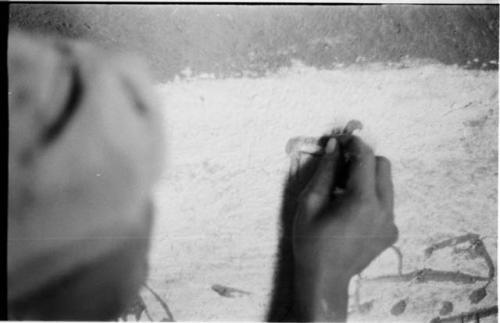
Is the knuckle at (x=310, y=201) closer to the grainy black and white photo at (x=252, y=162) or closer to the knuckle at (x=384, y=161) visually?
the grainy black and white photo at (x=252, y=162)

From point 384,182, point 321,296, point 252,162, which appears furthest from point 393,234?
point 252,162

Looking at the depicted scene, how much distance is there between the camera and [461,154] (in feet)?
3.76

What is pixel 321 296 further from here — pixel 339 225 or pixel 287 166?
pixel 287 166

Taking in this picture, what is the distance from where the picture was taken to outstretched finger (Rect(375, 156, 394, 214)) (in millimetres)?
1144

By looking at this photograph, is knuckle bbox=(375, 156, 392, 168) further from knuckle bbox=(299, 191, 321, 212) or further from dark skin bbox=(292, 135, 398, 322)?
knuckle bbox=(299, 191, 321, 212)

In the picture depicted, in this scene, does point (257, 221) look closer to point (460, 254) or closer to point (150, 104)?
point (150, 104)

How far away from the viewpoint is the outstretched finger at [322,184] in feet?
3.73

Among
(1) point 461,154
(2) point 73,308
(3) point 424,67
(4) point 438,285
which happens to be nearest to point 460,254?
Answer: (4) point 438,285

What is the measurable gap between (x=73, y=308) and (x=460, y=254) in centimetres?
94

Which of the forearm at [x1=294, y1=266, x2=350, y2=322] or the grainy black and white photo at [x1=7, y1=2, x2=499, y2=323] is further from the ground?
the grainy black and white photo at [x1=7, y1=2, x2=499, y2=323]

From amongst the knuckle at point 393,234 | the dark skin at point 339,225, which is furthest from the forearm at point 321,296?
the knuckle at point 393,234

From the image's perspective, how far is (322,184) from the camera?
1.14 metres

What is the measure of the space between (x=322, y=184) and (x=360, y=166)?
10 cm

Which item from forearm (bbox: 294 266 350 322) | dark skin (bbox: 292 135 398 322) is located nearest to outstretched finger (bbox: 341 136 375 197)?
dark skin (bbox: 292 135 398 322)
